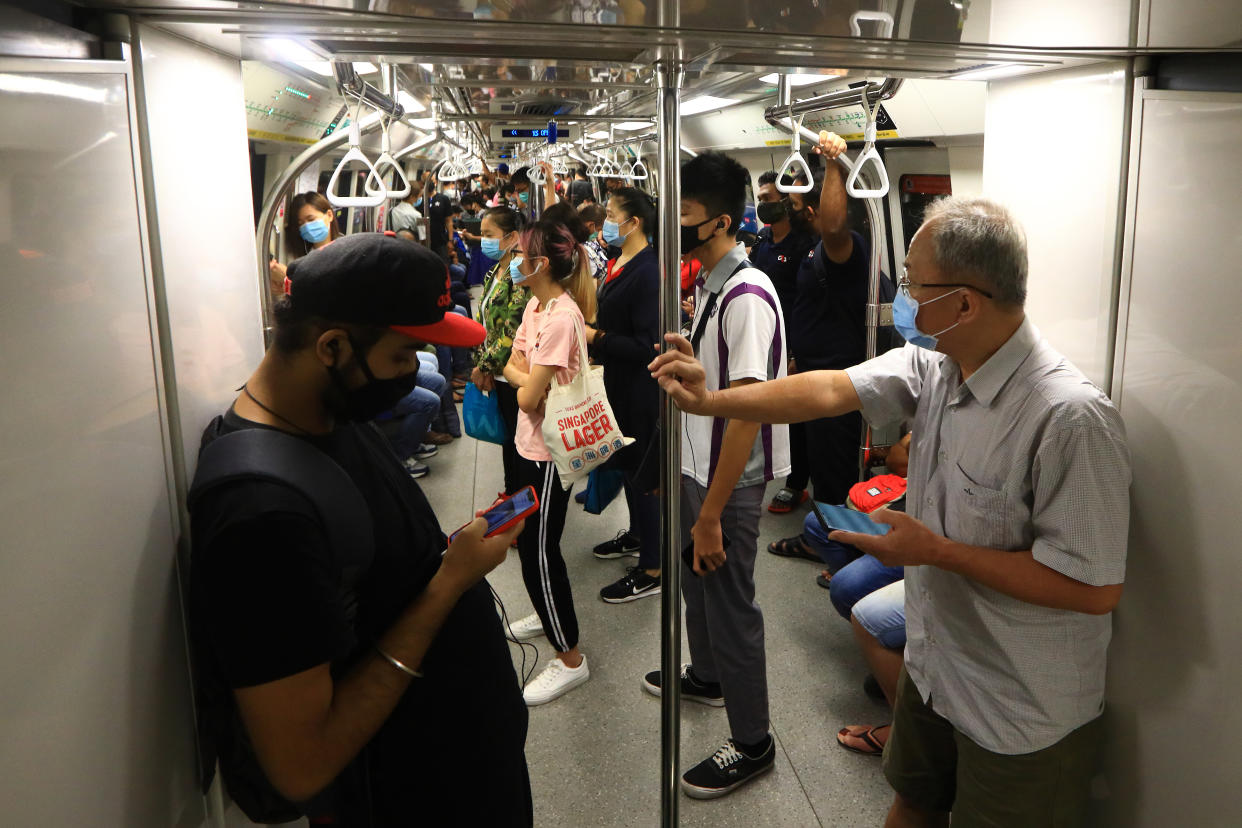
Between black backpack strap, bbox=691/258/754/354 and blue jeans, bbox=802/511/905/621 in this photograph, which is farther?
blue jeans, bbox=802/511/905/621

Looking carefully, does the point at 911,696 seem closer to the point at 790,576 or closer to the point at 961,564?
the point at 961,564

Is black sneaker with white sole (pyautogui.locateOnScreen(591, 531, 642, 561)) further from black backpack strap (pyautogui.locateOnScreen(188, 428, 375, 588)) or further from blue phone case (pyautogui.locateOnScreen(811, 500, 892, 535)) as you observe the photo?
black backpack strap (pyautogui.locateOnScreen(188, 428, 375, 588))

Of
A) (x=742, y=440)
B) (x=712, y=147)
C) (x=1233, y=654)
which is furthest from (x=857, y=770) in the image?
(x=712, y=147)

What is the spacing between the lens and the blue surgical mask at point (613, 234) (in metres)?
3.96

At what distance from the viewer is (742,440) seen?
2527 millimetres

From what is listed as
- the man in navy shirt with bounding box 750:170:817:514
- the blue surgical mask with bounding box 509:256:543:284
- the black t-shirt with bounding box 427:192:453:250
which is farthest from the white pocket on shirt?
the black t-shirt with bounding box 427:192:453:250

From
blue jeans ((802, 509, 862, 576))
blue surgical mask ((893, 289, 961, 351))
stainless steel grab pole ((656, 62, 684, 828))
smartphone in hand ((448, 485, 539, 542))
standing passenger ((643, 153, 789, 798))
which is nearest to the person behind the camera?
smartphone in hand ((448, 485, 539, 542))

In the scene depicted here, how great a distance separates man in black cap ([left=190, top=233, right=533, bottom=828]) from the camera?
1221mm

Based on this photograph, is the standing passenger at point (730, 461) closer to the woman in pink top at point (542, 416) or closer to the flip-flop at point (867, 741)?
the flip-flop at point (867, 741)

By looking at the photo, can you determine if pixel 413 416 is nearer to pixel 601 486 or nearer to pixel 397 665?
pixel 601 486

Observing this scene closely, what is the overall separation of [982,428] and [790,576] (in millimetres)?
2876

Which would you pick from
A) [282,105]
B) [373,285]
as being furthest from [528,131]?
[373,285]

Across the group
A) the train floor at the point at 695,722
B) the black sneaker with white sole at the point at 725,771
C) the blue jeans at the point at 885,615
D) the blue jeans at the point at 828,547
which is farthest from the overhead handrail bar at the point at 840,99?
the train floor at the point at 695,722

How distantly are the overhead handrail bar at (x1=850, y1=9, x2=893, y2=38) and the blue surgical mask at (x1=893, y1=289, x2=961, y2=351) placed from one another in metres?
0.56
